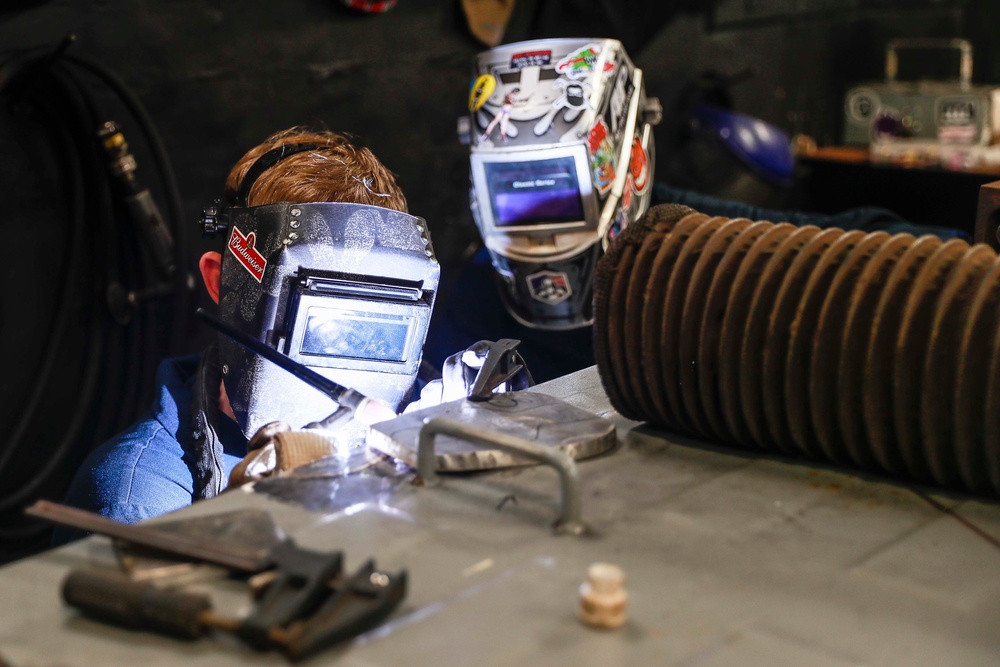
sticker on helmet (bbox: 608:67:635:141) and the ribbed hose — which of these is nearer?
the ribbed hose

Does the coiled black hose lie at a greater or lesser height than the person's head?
lesser

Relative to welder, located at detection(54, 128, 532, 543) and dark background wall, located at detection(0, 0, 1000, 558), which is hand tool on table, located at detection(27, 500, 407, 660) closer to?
welder, located at detection(54, 128, 532, 543)

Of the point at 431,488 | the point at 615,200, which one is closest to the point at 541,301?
the point at 615,200

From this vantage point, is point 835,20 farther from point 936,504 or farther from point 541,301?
point 936,504

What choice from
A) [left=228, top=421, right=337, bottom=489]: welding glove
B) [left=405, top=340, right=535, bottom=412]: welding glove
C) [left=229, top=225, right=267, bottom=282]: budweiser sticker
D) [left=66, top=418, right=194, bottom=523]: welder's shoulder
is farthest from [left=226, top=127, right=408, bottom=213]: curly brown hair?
[left=228, top=421, right=337, bottom=489]: welding glove

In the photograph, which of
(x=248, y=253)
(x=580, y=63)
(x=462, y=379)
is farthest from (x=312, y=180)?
(x=580, y=63)

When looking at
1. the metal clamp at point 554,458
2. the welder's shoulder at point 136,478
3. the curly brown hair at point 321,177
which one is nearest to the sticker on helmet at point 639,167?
the curly brown hair at point 321,177

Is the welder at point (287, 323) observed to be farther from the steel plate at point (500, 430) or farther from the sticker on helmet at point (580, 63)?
the sticker on helmet at point (580, 63)

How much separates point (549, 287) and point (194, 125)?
4.14ft

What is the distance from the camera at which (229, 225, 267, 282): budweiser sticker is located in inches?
62.9

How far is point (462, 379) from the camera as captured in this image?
1583mm

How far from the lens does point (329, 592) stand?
0.83 metres

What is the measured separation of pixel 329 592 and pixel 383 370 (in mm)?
812

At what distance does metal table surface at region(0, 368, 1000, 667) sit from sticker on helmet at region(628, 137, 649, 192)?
1544mm
